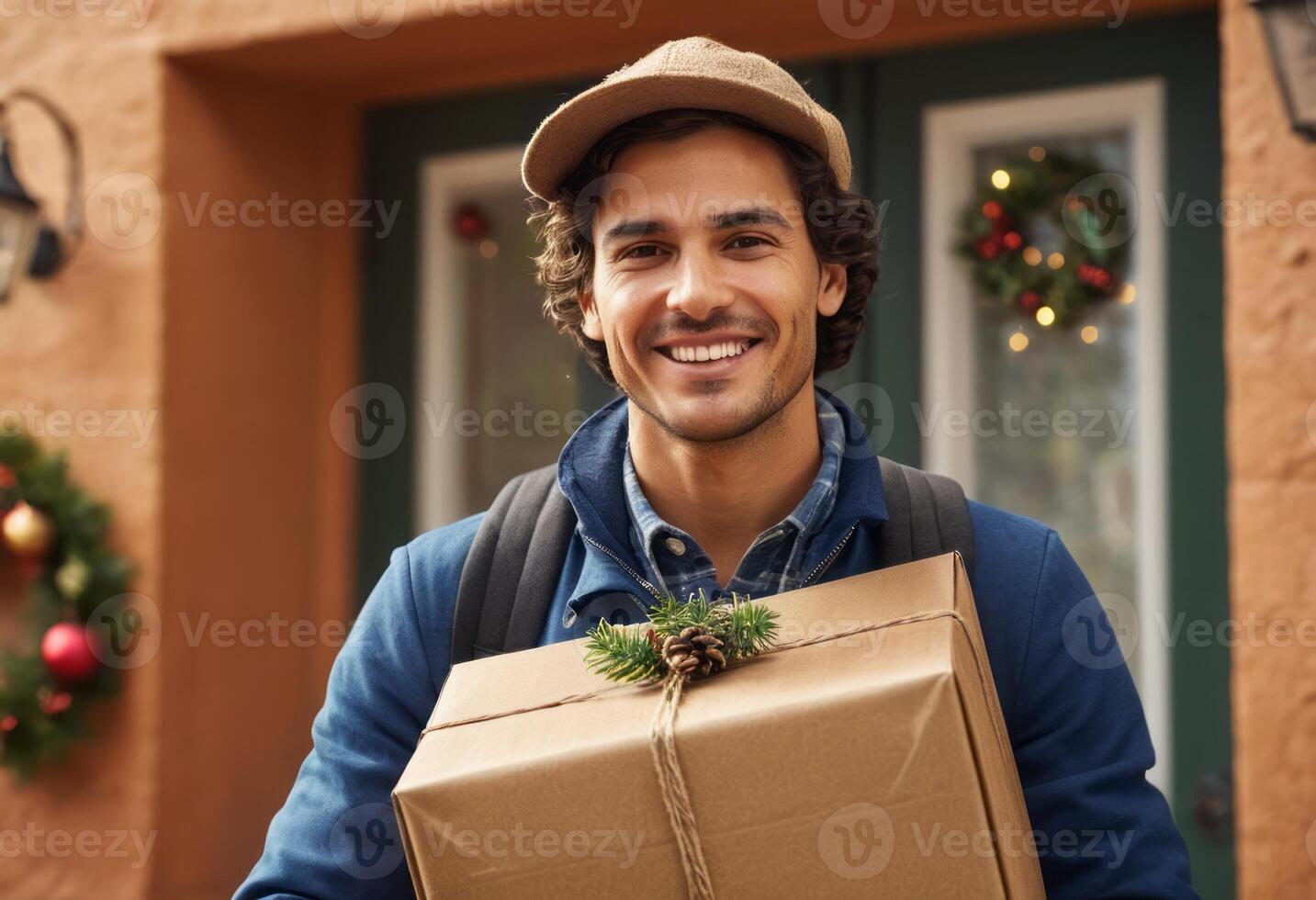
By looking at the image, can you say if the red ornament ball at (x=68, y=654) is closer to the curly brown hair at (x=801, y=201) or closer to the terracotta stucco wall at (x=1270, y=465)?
the curly brown hair at (x=801, y=201)

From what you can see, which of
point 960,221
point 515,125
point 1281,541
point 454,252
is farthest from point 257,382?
point 1281,541

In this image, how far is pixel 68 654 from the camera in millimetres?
3623

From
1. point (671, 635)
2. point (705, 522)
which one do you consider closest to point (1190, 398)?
point (705, 522)

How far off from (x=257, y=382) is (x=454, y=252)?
0.70 m

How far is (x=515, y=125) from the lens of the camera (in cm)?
414

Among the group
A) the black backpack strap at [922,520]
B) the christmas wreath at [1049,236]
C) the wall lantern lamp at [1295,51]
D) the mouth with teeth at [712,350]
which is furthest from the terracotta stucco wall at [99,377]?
the wall lantern lamp at [1295,51]

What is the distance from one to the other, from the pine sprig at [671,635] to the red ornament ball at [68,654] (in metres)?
2.53

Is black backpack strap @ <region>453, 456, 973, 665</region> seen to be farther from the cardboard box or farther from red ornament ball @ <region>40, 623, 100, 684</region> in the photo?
red ornament ball @ <region>40, 623, 100, 684</region>

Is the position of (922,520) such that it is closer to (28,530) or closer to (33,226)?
(28,530)

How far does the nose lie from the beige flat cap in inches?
8.1

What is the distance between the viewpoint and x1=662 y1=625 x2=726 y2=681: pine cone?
1446 mm

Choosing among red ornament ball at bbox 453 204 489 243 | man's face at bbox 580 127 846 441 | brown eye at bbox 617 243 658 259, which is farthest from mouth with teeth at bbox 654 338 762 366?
red ornament ball at bbox 453 204 489 243

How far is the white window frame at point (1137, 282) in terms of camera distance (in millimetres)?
3420

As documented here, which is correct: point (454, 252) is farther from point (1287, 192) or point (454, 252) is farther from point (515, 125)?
point (1287, 192)
